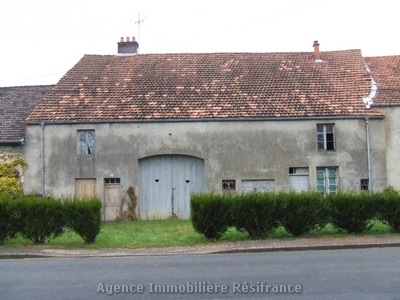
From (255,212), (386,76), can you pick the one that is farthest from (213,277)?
(386,76)

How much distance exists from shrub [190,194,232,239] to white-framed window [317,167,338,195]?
979 centimetres

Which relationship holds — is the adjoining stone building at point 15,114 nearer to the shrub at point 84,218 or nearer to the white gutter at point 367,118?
the shrub at point 84,218

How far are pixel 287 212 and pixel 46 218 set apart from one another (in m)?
7.73

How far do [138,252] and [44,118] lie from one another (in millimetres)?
12205

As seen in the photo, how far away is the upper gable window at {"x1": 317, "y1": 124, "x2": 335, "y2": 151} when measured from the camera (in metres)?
25.0

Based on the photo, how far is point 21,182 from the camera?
2483 centimetres

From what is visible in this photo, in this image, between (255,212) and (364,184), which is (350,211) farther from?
(364,184)

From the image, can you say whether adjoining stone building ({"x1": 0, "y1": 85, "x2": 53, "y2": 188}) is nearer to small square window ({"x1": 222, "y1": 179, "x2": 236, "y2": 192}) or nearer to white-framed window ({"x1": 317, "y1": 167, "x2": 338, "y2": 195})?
small square window ({"x1": 222, "y1": 179, "x2": 236, "y2": 192})

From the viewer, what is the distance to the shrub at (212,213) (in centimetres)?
1616

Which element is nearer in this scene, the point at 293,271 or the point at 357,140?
the point at 293,271

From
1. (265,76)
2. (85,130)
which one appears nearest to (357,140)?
(265,76)

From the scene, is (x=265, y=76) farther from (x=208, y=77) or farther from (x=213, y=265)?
(x=213, y=265)

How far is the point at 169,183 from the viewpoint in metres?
25.0

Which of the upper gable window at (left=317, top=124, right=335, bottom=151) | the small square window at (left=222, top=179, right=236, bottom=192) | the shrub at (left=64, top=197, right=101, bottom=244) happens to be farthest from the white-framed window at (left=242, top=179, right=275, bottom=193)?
the shrub at (left=64, top=197, right=101, bottom=244)
